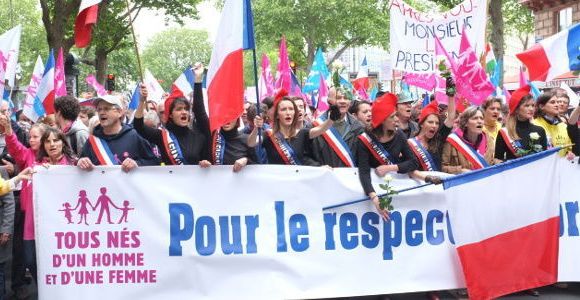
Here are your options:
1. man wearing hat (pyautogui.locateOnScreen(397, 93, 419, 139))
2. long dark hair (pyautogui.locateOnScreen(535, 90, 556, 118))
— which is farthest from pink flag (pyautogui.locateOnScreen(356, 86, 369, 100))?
long dark hair (pyautogui.locateOnScreen(535, 90, 556, 118))

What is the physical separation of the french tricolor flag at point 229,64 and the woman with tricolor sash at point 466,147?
202cm

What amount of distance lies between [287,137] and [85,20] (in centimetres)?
217

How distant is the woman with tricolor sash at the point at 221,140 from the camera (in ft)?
19.7

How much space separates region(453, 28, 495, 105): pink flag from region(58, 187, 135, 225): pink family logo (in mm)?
4476

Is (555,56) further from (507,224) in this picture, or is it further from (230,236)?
(230,236)

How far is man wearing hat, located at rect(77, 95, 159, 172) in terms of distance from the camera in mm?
5793

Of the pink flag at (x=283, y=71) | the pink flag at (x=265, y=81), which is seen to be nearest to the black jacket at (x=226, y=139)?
the pink flag at (x=283, y=71)

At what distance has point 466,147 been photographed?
643 centimetres

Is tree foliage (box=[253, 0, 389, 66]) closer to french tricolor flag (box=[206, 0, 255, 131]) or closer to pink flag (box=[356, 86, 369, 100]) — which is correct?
pink flag (box=[356, 86, 369, 100])

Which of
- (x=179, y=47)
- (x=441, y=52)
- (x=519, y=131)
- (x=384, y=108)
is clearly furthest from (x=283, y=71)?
(x=179, y=47)

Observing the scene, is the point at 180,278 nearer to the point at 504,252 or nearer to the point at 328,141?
the point at 328,141

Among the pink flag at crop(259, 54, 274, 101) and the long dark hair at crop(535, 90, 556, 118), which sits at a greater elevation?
the pink flag at crop(259, 54, 274, 101)

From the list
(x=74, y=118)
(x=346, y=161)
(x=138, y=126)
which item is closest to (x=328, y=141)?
(x=346, y=161)

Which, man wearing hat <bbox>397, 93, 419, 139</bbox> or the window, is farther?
the window
